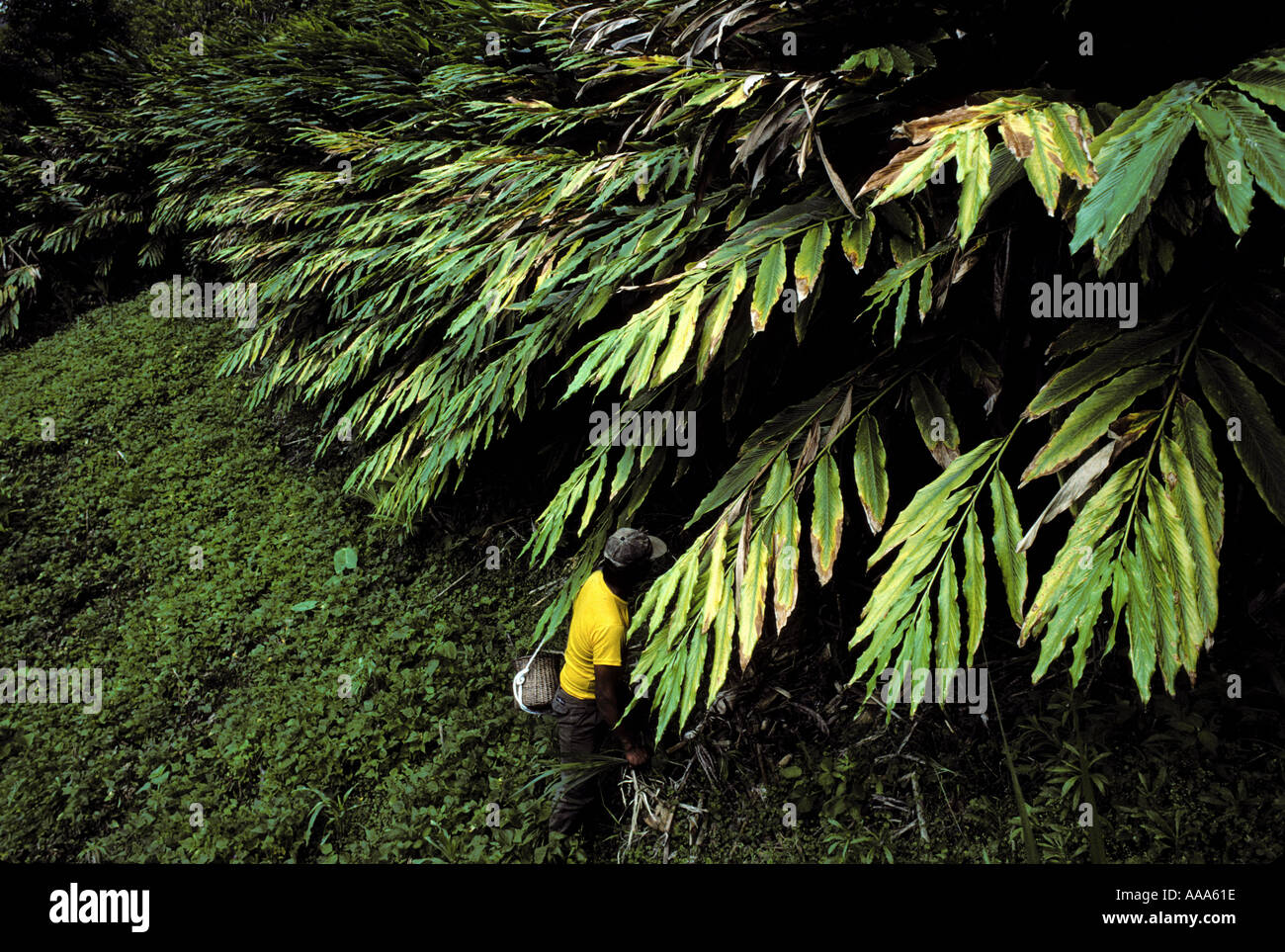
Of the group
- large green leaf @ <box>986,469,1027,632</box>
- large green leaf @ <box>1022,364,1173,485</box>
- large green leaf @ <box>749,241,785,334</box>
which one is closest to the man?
large green leaf @ <box>749,241,785,334</box>

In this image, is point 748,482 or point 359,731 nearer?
point 748,482

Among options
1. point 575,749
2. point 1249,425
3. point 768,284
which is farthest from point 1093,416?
point 575,749

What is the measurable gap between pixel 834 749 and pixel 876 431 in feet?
4.54

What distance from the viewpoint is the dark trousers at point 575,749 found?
2.76 meters

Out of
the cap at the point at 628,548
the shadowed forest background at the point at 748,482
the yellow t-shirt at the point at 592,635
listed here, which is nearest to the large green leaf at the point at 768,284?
the shadowed forest background at the point at 748,482

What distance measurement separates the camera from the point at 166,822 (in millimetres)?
3266

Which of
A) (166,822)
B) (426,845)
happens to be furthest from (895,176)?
(166,822)

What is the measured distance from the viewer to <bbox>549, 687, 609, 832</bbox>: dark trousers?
9.07ft

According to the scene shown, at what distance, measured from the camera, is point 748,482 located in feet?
7.14

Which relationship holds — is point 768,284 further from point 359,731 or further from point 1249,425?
point 359,731

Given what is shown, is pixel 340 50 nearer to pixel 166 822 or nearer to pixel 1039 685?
pixel 166 822

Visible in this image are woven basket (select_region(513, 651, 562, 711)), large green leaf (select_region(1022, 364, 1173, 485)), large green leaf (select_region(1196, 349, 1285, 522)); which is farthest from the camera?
woven basket (select_region(513, 651, 562, 711))

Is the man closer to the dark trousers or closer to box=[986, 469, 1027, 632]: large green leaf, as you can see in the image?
the dark trousers

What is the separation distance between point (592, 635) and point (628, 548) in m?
0.38
